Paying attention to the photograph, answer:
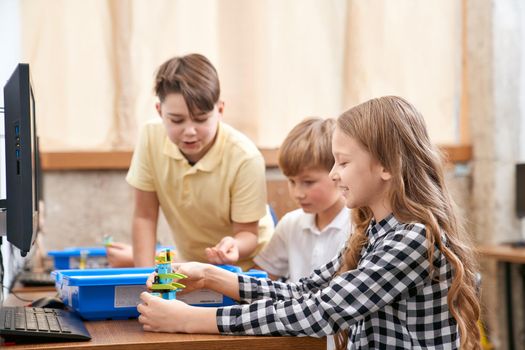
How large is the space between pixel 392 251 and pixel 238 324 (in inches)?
12.4

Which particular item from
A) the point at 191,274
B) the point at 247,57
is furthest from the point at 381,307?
the point at 247,57

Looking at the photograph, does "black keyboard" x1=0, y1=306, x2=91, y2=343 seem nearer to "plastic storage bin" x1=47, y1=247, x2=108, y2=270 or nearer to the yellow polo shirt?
the yellow polo shirt

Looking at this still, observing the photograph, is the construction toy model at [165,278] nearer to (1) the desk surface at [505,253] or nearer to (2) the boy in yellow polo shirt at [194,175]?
(2) the boy in yellow polo shirt at [194,175]

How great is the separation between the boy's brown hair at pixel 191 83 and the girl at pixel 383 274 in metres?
0.68

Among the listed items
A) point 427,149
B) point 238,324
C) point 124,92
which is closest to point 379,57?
point 124,92

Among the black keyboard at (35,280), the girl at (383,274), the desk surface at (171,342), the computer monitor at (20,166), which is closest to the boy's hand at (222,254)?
the girl at (383,274)

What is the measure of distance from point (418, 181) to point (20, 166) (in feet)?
2.54

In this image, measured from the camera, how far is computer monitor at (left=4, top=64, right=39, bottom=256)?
1.41m

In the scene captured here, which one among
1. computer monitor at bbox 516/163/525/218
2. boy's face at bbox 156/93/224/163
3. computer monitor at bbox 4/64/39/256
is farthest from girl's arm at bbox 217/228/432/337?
computer monitor at bbox 516/163/525/218

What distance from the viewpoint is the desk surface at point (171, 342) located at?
4.42 ft

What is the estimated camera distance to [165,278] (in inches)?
58.9

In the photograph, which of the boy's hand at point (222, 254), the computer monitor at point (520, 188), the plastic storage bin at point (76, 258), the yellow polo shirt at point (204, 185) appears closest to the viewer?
the boy's hand at point (222, 254)

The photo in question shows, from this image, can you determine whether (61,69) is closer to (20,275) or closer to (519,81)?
(20,275)

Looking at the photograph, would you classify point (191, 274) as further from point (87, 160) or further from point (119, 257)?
point (87, 160)
